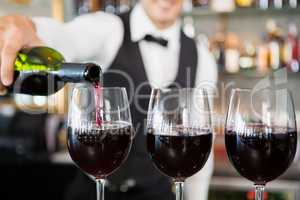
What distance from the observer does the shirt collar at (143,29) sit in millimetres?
1820

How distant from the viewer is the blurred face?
178cm

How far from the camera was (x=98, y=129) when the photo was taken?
79 cm

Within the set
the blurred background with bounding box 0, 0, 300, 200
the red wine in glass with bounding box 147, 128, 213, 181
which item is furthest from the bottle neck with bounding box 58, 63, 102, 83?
the blurred background with bounding box 0, 0, 300, 200

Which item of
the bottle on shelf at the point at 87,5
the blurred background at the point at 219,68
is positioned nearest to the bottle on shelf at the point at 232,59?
the blurred background at the point at 219,68

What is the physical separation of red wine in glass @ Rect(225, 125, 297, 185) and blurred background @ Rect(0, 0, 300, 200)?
1.80m

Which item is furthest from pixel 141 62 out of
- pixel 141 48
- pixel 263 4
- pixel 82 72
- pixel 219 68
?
pixel 263 4

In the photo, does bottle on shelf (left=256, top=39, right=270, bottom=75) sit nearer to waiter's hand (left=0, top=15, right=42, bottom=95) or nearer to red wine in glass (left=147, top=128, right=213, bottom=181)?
waiter's hand (left=0, top=15, right=42, bottom=95)

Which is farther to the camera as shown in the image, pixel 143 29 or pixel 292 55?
pixel 292 55

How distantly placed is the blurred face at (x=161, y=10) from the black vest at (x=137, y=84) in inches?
3.0

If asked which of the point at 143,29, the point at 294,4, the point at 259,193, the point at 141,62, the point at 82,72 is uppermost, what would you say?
the point at 294,4

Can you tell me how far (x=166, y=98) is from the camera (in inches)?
31.7

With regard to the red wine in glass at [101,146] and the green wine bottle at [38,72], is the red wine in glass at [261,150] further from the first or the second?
the green wine bottle at [38,72]

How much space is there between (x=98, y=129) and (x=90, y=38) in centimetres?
95

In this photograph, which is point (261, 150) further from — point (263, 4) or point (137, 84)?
point (263, 4)
